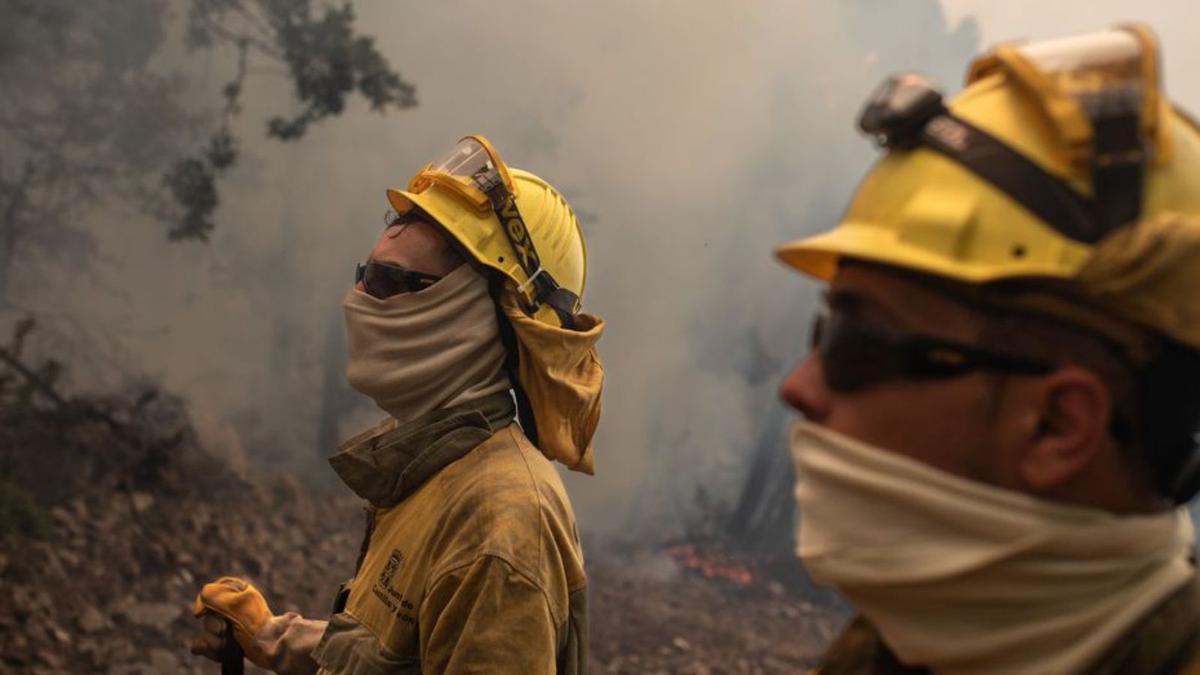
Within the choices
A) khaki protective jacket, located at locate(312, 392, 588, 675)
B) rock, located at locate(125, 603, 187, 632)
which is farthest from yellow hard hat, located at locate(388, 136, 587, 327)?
rock, located at locate(125, 603, 187, 632)

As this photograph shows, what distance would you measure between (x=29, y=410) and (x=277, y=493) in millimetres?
1782

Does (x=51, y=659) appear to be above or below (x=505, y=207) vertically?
below

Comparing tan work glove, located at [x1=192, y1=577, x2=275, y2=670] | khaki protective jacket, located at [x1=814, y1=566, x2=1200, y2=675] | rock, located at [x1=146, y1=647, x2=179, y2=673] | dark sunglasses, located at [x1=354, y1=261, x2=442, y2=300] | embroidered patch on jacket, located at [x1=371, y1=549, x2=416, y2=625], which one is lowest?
rock, located at [x1=146, y1=647, x2=179, y2=673]

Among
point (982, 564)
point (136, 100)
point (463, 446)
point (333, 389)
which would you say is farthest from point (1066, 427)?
point (136, 100)

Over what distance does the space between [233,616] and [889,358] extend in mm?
2150

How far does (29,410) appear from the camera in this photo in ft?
24.5

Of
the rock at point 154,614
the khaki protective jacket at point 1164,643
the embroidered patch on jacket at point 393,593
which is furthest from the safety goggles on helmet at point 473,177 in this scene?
the rock at point 154,614

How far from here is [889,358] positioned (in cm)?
131

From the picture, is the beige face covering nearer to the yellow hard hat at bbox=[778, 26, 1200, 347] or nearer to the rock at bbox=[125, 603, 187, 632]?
the yellow hard hat at bbox=[778, 26, 1200, 347]

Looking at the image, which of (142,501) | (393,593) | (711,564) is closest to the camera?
(393,593)

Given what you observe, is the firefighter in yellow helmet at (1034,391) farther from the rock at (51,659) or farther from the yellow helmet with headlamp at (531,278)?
the rock at (51,659)

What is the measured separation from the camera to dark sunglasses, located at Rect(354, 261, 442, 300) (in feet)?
9.34

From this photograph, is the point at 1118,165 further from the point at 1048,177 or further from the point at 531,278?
the point at 531,278

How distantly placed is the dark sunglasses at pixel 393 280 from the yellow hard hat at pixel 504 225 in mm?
142
